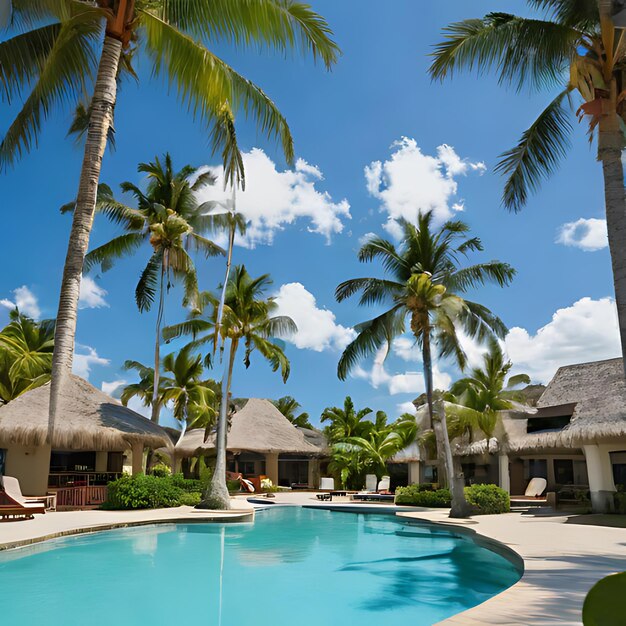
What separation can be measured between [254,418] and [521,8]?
24.4 metres

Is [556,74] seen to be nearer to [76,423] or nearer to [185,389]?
[76,423]

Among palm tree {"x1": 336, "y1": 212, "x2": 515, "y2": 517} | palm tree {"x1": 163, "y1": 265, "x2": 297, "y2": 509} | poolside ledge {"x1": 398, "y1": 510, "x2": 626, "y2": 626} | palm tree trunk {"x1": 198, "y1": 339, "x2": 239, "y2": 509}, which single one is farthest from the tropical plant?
poolside ledge {"x1": 398, "y1": 510, "x2": 626, "y2": 626}

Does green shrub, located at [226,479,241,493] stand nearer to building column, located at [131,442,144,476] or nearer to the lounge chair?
building column, located at [131,442,144,476]

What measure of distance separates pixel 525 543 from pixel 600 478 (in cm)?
708

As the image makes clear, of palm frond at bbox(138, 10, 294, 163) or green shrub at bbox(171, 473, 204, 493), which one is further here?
green shrub at bbox(171, 473, 204, 493)

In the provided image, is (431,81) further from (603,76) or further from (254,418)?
(254,418)

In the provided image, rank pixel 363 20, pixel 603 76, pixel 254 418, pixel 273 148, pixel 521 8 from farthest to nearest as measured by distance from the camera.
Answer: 1. pixel 254 418
2. pixel 273 148
3. pixel 363 20
4. pixel 521 8
5. pixel 603 76

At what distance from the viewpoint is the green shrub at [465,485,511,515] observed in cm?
1675

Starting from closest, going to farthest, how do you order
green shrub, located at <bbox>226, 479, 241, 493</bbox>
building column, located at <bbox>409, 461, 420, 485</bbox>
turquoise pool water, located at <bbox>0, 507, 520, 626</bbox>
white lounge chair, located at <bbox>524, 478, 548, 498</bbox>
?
turquoise pool water, located at <bbox>0, 507, 520, 626</bbox>
white lounge chair, located at <bbox>524, 478, 548, 498</bbox>
green shrub, located at <bbox>226, 479, 241, 493</bbox>
building column, located at <bbox>409, 461, 420, 485</bbox>

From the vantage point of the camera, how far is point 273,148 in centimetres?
1429

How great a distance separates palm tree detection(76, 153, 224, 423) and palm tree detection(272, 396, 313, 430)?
23.8 m

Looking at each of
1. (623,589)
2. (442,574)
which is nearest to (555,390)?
(442,574)

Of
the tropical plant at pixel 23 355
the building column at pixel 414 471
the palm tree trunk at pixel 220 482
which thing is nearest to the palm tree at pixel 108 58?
the palm tree trunk at pixel 220 482

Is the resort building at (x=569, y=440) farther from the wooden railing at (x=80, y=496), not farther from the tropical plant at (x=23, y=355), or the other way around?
the tropical plant at (x=23, y=355)
